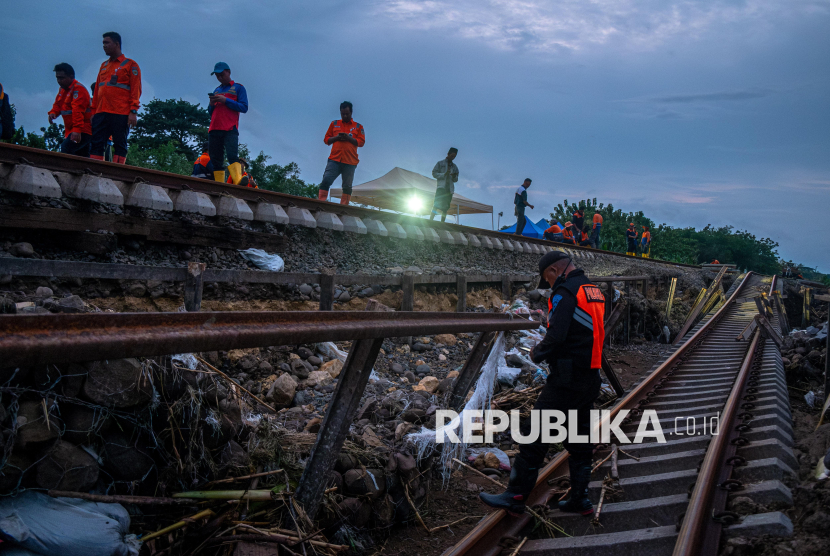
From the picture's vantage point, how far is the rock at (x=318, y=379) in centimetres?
550

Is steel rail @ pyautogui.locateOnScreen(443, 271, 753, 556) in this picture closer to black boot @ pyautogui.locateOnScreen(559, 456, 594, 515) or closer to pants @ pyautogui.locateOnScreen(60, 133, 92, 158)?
black boot @ pyautogui.locateOnScreen(559, 456, 594, 515)

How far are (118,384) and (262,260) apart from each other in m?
4.65

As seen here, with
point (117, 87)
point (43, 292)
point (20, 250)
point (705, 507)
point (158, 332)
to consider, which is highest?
point (117, 87)

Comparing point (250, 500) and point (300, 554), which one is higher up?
point (250, 500)

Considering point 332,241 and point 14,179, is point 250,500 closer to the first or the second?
point 14,179

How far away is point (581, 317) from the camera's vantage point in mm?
3340

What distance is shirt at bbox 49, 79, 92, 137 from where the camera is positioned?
23.5 ft

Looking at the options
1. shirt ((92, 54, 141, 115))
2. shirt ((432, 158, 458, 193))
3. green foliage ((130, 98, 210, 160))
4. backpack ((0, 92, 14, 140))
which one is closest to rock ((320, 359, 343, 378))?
shirt ((92, 54, 141, 115))

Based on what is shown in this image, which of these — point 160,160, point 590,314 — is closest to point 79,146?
point 590,314

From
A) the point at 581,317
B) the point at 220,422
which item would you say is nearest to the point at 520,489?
the point at 581,317

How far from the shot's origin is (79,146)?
734 cm

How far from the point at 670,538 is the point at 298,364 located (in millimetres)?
4093

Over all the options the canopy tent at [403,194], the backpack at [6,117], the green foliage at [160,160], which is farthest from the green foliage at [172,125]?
the backpack at [6,117]

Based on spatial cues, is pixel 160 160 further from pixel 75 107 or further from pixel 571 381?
pixel 571 381
